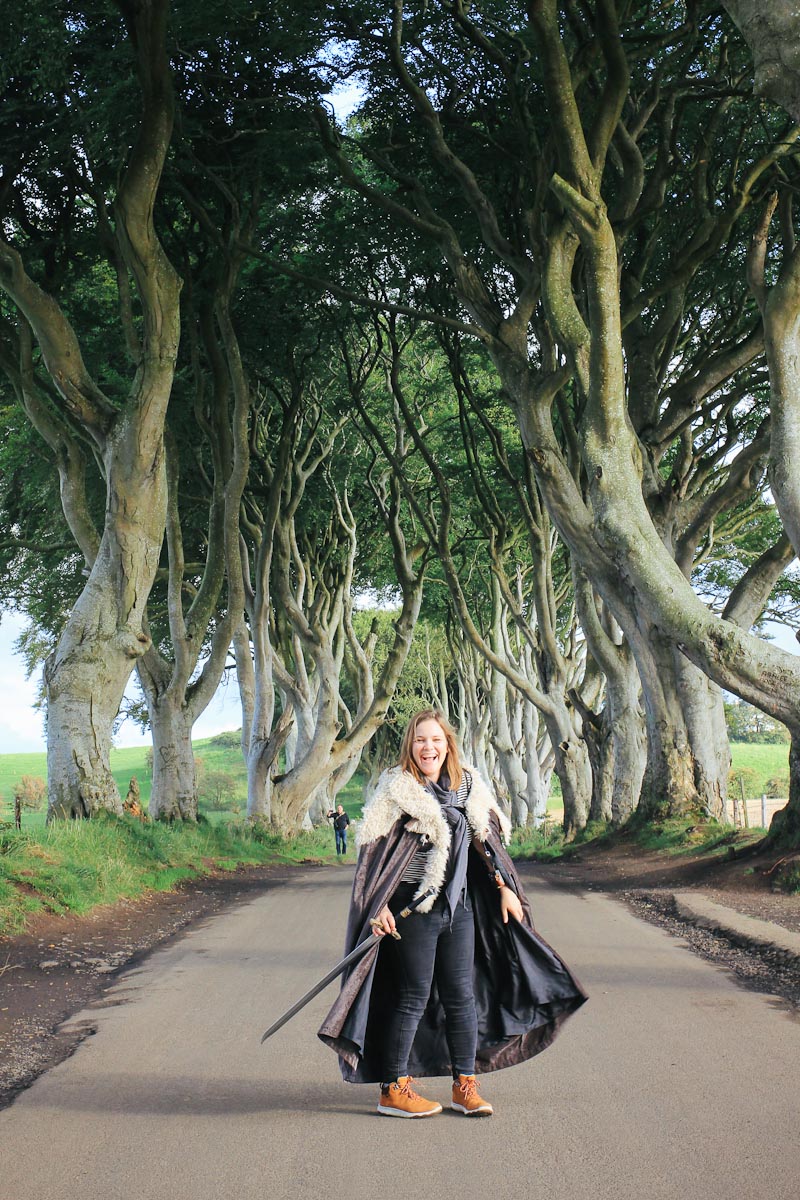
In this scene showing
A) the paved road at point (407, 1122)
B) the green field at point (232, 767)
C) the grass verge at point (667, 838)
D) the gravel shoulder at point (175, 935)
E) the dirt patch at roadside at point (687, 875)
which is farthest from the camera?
the green field at point (232, 767)

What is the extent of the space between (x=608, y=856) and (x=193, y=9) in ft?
39.9

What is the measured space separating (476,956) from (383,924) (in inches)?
21.4

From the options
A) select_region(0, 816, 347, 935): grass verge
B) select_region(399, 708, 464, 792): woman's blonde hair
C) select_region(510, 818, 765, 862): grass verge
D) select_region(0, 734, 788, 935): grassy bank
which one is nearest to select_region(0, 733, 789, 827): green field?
select_region(0, 734, 788, 935): grassy bank

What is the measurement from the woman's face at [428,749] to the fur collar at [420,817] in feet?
0.26

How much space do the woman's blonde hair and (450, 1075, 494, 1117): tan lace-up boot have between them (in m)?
1.19

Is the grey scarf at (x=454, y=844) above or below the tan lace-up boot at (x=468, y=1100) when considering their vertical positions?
above

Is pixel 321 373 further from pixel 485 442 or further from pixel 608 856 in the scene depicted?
pixel 608 856

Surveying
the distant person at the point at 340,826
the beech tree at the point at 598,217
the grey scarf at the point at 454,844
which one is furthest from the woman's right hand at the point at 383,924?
the distant person at the point at 340,826

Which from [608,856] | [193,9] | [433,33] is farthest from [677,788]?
[193,9]

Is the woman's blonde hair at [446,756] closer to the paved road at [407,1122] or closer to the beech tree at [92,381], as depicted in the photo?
the paved road at [407,1122]

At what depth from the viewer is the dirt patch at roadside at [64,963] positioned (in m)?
5.88

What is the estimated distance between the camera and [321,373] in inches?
855

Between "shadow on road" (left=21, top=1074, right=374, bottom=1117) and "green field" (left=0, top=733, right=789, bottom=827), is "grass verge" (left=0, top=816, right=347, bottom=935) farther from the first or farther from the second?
"green field" (left=0, top=733, right=789, bottom=827)

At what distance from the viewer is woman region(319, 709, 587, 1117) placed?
4746 millimetres
